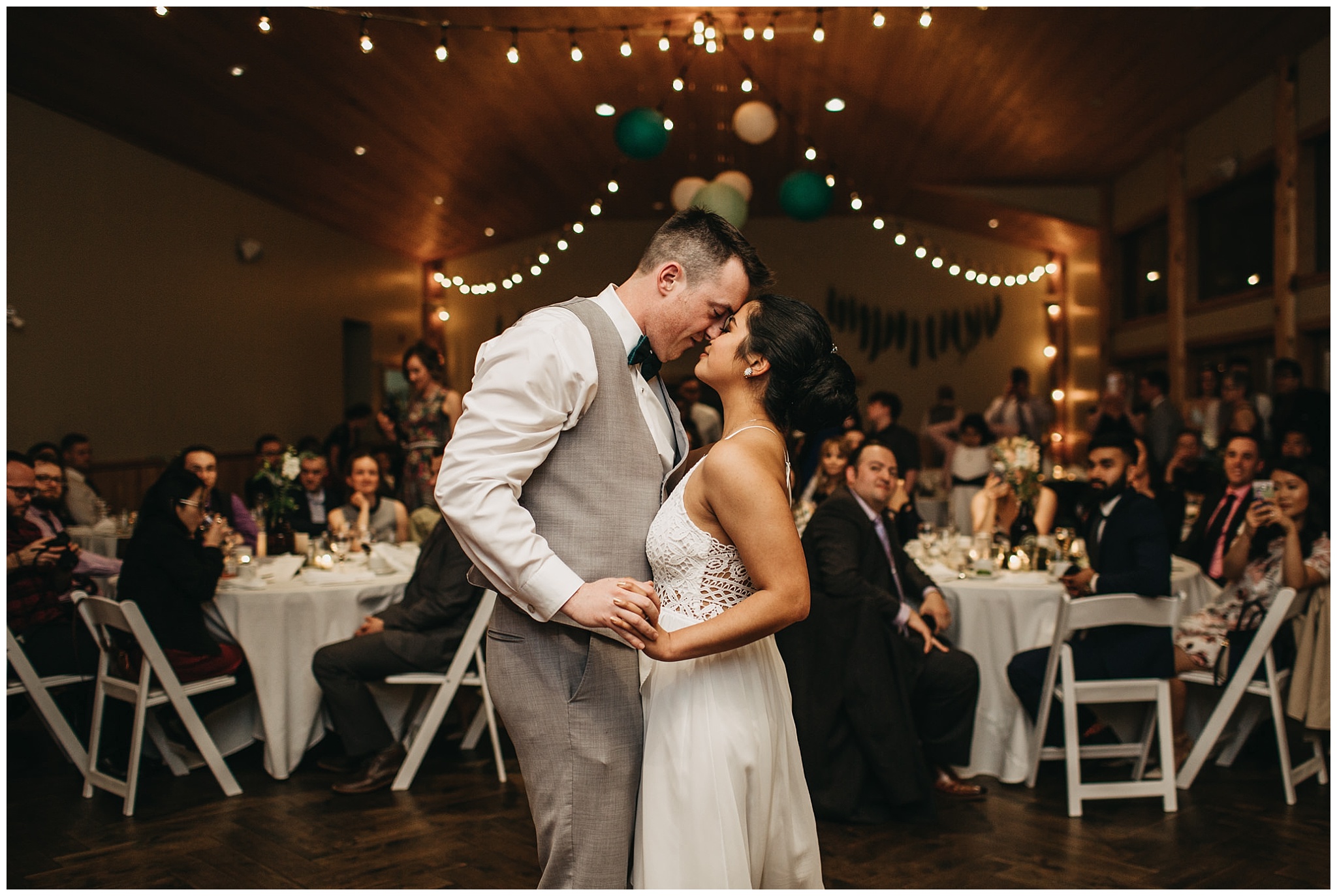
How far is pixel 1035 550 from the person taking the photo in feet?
14.3

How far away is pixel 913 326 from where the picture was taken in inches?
549

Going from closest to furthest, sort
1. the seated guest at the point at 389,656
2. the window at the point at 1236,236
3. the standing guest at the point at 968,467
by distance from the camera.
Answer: the seated guest at the point at 389,656
the window at the point at 1236,236
the standing guest at the point at 968,467

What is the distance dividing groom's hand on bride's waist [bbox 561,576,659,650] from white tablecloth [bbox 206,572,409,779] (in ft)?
8.90

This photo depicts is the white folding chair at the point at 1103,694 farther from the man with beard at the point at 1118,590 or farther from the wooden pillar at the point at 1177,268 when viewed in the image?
the wooden pillar at the point at 1177,268

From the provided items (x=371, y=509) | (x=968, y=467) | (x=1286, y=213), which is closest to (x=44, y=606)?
(x=371, y=509)

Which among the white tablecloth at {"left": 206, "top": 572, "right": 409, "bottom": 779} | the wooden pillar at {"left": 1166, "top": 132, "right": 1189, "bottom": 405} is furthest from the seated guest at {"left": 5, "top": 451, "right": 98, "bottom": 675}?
the wooden pillar at {"left": 1166, "top": 132, "right": 1189, "bottom": 405}

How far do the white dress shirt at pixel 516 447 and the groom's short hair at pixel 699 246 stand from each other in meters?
0.23

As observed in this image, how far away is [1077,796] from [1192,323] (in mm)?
7526

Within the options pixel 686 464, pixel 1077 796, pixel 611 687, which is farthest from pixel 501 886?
pixel 1077 796

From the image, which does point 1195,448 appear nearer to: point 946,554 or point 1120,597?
point 946,554

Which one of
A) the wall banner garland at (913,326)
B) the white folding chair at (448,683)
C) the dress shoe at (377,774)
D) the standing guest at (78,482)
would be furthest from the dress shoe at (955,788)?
the wall banner garland at (913,326)

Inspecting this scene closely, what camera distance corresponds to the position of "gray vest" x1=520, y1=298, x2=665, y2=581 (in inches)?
66.8

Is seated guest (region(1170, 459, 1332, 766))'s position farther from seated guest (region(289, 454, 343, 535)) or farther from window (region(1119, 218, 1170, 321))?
window (region(1119, 218, 1170, 321))

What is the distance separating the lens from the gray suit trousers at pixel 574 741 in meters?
1.68
